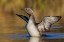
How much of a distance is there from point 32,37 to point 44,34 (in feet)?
2.67

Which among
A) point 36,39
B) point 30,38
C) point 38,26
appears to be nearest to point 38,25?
point 38,26

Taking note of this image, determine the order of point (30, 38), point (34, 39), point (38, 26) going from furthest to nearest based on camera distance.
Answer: point (38, 26) → point (30, 38) → point (34, 39)

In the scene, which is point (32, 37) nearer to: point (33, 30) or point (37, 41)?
point (33, 30)

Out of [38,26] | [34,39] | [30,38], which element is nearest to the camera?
[34,39]

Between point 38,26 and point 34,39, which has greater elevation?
point 38,26

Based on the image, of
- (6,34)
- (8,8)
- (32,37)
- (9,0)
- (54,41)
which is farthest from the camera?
(9,0)

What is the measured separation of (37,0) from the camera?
1335 inches

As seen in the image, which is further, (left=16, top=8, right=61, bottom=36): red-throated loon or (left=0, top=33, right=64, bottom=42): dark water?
(left=16, top=8, right=61, bottom=36): red-throated loon

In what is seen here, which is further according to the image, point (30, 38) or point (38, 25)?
point (38, 25)

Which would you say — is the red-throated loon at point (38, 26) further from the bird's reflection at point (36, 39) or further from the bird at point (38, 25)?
the bird's reflection at point (36, 39)

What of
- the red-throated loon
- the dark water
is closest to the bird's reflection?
the dark water

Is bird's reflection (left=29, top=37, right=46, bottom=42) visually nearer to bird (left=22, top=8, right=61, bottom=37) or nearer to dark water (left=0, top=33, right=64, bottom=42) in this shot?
dark water (left=0, top=33, right=64, bottom=42)

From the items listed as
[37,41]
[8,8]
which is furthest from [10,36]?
[8,8]

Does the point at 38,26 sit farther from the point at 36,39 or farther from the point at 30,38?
the point at 36,39
